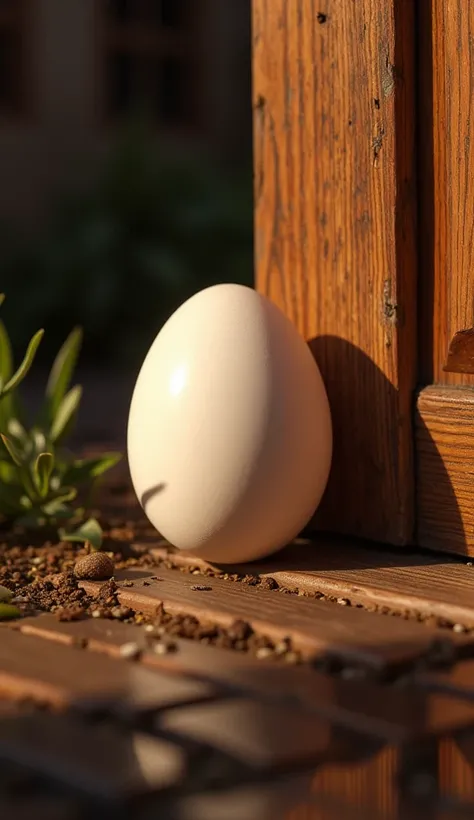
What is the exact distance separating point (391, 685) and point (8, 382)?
159 centimetres

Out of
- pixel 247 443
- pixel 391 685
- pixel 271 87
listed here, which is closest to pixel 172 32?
pixel 271 87

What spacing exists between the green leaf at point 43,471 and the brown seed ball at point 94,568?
0.44m

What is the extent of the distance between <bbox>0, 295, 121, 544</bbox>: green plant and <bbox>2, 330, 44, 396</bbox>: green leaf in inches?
1.4

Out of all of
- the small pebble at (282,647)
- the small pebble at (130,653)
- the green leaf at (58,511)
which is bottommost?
the green leaf at (58,511)

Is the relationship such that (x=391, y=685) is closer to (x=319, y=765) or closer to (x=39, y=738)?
(x=319, y=765)

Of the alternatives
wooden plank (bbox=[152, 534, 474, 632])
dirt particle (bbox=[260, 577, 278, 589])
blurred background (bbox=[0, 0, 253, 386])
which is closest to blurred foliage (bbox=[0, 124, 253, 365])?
blurred background (bbox=[0, 0, 253, 386])

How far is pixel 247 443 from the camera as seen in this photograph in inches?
112

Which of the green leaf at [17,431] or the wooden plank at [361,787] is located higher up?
the green leaf at [17,431]

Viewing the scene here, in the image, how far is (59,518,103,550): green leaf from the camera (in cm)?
315

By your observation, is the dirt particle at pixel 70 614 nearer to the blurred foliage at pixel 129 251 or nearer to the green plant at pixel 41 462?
the green plant at pixel 41 462

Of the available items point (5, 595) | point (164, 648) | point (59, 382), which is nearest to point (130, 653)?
point (164, 648)

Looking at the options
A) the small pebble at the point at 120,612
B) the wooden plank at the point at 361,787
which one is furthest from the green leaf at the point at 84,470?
the wooden plank at the point at 361,787

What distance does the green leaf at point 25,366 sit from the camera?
306 cm

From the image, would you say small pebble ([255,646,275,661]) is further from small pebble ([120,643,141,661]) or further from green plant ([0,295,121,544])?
green plant ([0,295,121,544])
